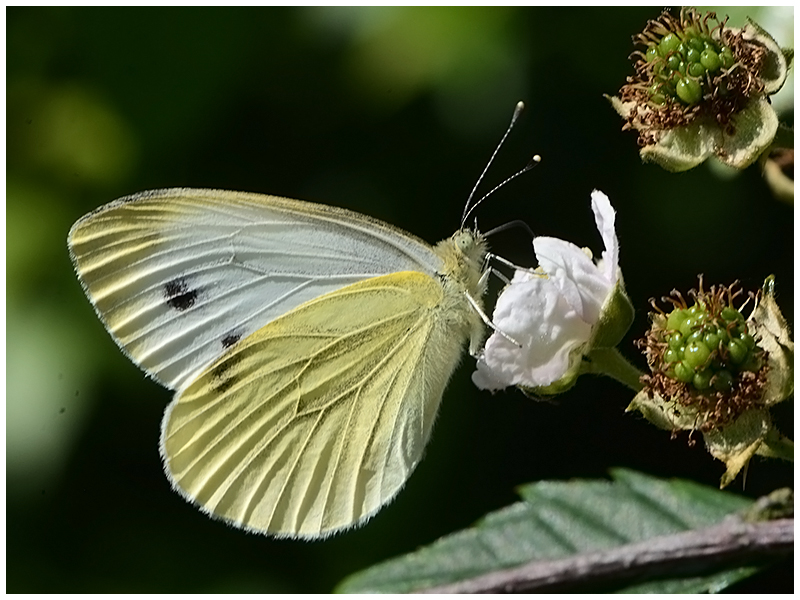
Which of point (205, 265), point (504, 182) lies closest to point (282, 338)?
point (205, 265)

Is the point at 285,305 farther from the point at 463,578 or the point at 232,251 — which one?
the point at 463,578

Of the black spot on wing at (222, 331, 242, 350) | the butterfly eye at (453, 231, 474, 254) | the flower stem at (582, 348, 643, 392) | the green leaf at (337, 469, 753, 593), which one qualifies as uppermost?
the butterfly eye at (453, 231, 474, 254)

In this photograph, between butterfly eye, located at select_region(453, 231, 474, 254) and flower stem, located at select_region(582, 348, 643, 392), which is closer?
flower stem, located at select_region(582, 348, 643, 392)

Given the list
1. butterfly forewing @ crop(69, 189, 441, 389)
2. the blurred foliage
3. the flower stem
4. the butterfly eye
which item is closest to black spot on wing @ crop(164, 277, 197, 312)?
butterfly forewing @ crop(69, 189, 441, 389)

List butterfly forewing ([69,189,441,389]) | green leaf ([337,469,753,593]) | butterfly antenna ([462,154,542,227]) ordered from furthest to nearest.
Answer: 1. butterfly antenna ([462,154,542,227])
2. butterfly forewing ([69,189,441,389])
3. green leaf ([337,469,753,593])

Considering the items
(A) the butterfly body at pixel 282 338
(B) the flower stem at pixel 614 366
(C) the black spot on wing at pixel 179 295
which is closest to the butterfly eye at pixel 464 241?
(A) the butterfly body at pixel 282 338

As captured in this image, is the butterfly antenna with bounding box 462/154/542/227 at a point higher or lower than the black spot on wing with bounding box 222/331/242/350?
higher

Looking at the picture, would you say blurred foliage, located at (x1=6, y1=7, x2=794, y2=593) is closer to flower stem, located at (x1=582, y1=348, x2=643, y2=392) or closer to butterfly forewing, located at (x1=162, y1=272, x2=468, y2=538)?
butterfly forewing, located at (x1=162, y1=272, x2=468, y2=538)

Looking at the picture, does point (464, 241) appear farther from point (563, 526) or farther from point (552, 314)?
point (563, 526)

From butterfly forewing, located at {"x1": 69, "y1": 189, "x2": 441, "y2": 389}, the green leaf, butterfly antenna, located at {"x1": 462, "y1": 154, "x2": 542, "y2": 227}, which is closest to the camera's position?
the green leaf
